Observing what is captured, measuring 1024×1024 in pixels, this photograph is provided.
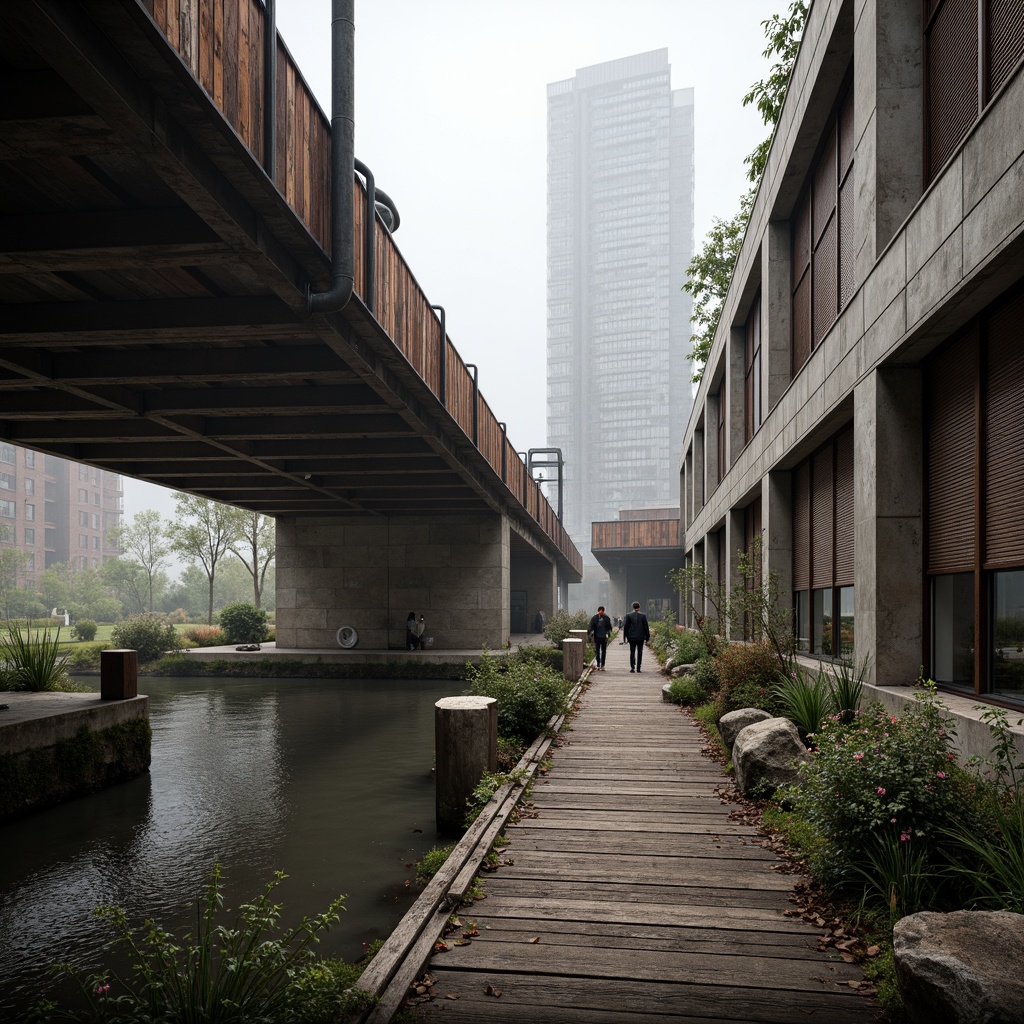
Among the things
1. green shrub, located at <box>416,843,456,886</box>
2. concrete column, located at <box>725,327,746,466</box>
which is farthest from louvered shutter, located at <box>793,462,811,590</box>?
green shrub, located at <box>416,843,456,886</box>

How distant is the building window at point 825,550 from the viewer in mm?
10898

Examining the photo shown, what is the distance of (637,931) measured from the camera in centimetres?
475

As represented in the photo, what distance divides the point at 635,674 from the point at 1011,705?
588 inches

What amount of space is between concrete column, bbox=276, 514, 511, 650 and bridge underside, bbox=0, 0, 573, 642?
7.14 metres

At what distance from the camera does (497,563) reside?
27.1 meters

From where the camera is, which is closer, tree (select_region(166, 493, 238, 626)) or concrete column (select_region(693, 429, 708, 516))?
concrete column (select_region(693, 429, 708, 516))

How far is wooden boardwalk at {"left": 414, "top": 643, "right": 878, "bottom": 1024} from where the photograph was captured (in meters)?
3.89

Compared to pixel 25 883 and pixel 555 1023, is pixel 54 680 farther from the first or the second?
pixel 555 1023

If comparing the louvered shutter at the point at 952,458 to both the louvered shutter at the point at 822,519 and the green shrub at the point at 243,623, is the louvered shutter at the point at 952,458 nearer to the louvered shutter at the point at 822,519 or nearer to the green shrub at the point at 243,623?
the louvered shutter at the point at 822,519

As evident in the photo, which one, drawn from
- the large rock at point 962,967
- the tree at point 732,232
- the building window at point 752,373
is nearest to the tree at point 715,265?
the tree at point 732,232

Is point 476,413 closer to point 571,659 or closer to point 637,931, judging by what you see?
point 571,659

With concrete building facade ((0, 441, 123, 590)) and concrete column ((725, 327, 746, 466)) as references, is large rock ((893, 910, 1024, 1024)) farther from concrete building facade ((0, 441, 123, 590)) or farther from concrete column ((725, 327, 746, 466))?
concrete building facade ((0, 441, 123, 590))

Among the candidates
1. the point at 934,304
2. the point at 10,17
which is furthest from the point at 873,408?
the point at 10,17

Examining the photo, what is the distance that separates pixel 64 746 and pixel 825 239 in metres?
11.9
